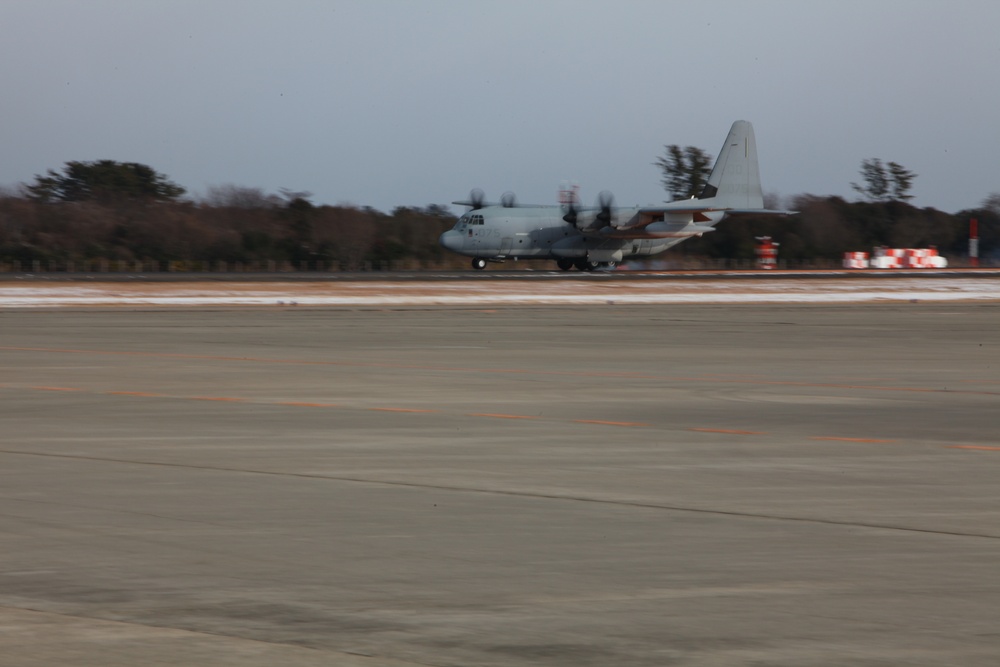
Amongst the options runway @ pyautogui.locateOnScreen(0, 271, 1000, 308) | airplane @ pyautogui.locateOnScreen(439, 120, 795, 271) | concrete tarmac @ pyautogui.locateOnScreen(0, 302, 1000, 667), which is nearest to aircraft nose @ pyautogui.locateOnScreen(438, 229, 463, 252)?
airplane @ pyautogui.locateOnScreen(439, 120, 795, 271)

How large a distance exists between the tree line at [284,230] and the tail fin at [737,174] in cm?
1554

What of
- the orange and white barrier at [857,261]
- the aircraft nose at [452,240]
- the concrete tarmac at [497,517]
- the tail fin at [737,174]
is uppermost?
the tail fin at [737,174]

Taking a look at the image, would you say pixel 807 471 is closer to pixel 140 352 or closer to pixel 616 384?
pixel 616 384

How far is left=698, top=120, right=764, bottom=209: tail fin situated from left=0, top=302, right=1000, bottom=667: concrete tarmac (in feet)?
183

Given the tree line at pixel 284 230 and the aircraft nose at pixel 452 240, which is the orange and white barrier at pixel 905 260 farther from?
the aircraft nose at pixel 452 240

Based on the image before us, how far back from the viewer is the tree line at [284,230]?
82875mm

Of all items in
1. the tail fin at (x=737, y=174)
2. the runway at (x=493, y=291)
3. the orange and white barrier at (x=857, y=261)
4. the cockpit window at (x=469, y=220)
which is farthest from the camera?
the orange and white barrier at (x=857, y=261)

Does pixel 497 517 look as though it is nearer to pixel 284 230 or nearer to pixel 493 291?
pixel 493 291

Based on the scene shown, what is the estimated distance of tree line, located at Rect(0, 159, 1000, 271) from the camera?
8288 cm

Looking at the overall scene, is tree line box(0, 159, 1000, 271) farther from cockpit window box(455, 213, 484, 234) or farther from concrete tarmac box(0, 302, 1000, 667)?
concrete tarmac box(0, 302, 1000, 667)

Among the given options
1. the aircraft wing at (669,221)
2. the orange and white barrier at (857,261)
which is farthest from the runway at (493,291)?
the orange and white barrier at (857,261)

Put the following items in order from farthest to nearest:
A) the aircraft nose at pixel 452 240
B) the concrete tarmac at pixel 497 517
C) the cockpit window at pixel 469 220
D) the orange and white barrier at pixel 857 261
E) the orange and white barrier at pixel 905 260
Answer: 1. the orange and white barrier at pixel 857 261
2. the orange and white barrier at pixel 905 260
3. the aircraft nose at pixel 452 240
4. the cockpit window at pixel 469 220
5. the concrete tarmac at pixel 497 517

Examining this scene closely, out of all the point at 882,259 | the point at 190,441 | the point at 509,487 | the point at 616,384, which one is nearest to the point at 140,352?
the point at 616,384

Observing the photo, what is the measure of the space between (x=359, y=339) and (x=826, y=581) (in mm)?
18768
